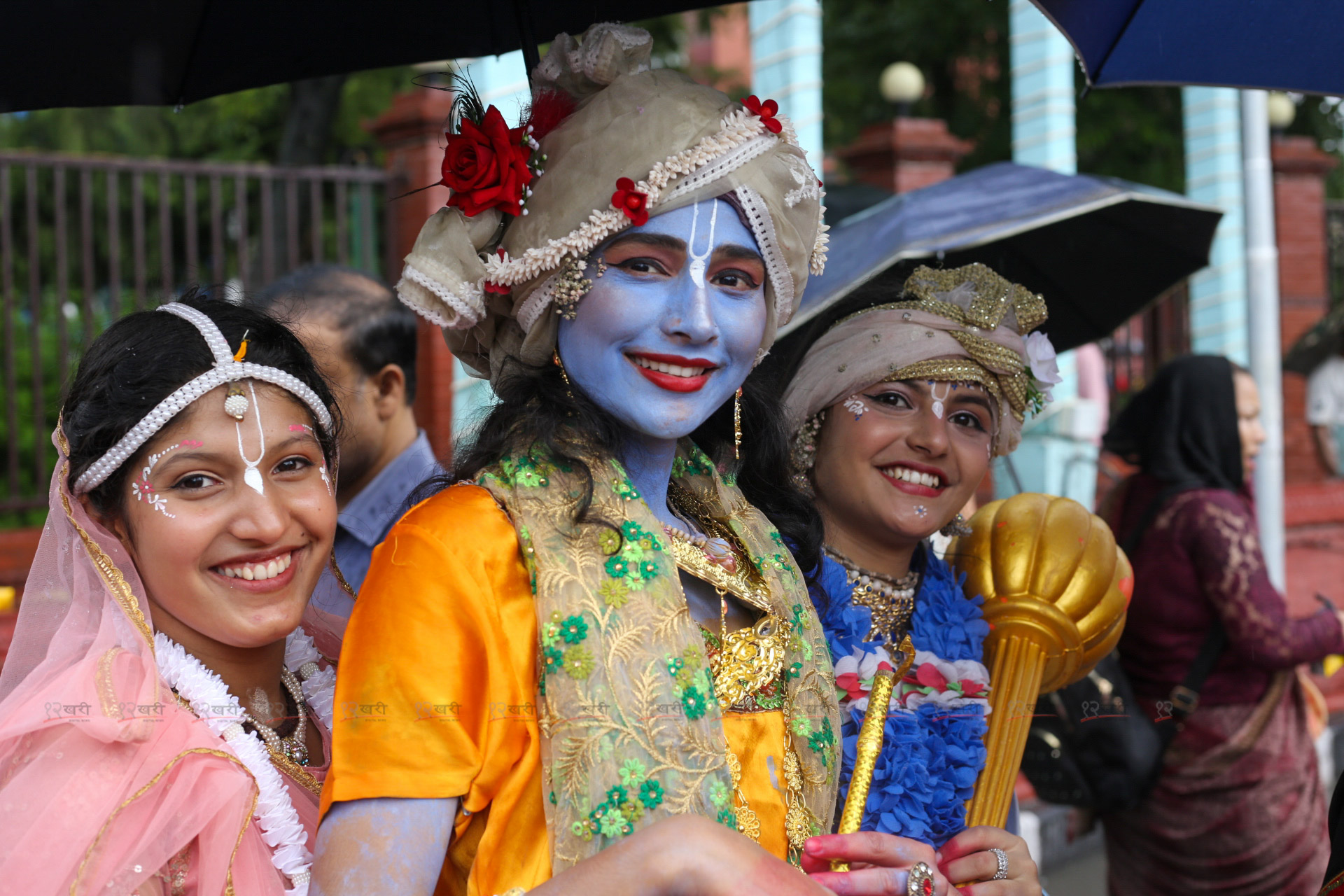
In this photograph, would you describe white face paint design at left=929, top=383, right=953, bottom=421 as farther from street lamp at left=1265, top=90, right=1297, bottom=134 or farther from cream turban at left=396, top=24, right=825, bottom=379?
street lamp at left=1265, top=90, right=1297, bottom=134

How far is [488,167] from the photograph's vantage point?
1.70 metres

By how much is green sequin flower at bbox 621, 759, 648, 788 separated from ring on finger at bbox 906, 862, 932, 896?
0.44 m

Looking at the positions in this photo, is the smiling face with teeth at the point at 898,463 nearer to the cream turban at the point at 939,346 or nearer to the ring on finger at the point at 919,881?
the cream turban at the point at 939,346

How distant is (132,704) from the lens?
5.72 ft

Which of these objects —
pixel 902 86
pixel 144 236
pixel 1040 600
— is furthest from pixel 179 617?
pixel 902 86

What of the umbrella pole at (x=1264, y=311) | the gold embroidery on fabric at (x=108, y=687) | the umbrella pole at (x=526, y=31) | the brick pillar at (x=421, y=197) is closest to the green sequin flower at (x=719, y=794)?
the gold embroidery on fabric at (x=108, y=687)

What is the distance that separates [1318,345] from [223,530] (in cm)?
980

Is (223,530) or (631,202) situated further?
(223,530)

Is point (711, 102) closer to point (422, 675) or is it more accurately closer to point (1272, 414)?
point (422, 675)

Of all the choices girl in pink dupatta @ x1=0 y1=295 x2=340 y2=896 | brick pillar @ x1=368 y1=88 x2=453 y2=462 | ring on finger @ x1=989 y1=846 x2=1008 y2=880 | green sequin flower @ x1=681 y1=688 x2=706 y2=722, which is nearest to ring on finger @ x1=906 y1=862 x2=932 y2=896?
ring on finger @ x1=989 y1=846 x2=1008 y2=880

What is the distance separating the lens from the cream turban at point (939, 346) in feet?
7.87

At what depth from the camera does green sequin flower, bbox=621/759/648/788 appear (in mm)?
1547

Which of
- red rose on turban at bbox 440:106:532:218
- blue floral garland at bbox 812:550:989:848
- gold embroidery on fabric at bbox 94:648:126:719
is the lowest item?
blue floral garland at bbox 812:550:989:848

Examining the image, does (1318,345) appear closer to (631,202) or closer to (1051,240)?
(1051,240)
